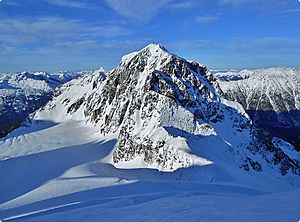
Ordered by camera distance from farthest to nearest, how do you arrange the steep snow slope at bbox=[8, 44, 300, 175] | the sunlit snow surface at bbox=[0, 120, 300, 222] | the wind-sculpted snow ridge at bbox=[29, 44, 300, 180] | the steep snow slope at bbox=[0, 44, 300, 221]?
1. the steep snow slope at bbox=[8, 44, 300, 175]
2. the wind-sculpted snow ridge at bbox=[29, 44, 300, 180]
3. the steep snow slope at bbox=[0, 44, 300, 221]
4. the sunlit snow surface at bbox=[0, 120, 300, 222]

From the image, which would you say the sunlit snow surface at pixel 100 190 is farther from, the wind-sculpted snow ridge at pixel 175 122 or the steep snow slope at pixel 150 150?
the wind-sculpted snow ridge at pixel 175 122

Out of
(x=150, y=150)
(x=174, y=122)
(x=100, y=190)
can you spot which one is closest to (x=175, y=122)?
(x=174, y=122)

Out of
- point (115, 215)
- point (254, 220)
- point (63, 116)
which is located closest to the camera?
point (254, 220)

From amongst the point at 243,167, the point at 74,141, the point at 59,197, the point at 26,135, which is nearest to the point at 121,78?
the point at 74,141

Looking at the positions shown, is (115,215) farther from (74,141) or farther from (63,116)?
(63,116)

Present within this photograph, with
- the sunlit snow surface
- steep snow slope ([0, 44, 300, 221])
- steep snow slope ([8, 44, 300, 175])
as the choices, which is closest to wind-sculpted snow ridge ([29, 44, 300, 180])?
steep snow slope ([8, 44, 300, 175])

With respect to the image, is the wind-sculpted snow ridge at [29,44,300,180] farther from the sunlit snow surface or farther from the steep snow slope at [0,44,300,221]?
the sunlit snow surface
